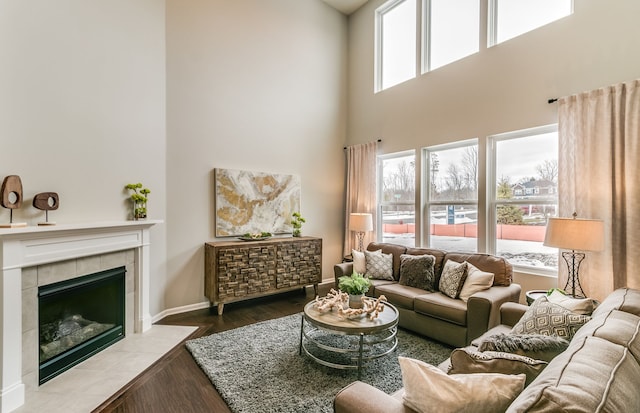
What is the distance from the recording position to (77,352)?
265 cm

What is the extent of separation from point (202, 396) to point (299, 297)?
8.59 feet

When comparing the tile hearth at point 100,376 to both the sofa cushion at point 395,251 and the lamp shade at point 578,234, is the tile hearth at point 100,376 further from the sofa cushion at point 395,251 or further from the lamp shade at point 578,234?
the lamp shade at point 578,234

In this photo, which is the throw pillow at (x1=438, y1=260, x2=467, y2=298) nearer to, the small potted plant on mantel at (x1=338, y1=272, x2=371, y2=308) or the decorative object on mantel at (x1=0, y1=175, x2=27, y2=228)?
the small potted plant on mantel at (x1=338, y1=272, x2=371, y2=308)

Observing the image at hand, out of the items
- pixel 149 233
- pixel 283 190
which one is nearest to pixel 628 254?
pixel 283 190

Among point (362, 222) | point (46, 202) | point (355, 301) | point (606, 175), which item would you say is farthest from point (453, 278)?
point (46, 202)

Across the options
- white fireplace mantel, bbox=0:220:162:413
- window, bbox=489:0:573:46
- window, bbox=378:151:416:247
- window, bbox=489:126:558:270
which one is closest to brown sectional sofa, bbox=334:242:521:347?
window, bbox=489:126:558:270

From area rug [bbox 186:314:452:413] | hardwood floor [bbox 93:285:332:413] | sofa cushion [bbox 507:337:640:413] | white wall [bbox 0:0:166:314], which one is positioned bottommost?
hardwood floor [bbox 93:285:332:413]

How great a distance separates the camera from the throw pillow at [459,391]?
1048mm

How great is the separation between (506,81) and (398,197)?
225 cm

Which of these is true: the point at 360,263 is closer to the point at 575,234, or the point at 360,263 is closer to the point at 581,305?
the point at 575,234

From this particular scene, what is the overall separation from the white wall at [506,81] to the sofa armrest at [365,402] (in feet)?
10.3

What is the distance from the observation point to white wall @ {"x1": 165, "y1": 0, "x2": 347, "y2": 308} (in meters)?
4.01

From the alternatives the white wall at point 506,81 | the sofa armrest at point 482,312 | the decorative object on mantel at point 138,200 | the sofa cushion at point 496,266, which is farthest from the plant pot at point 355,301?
the decorative object on mantel at point 138,200

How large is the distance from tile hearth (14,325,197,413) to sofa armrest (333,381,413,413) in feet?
6.42
